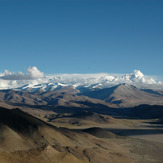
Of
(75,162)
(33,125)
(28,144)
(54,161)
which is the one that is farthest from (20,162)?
(33,125)

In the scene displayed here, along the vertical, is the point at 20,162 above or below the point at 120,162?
above

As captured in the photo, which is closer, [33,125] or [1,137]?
[1,137]

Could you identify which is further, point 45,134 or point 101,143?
point 101,143

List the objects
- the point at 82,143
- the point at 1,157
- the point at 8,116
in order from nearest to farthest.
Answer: the point at 1,157, the point at 82,143, the point at 8,116

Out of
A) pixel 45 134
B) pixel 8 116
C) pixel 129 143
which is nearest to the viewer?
pixel 45 134

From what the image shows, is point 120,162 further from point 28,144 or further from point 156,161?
point 28,144

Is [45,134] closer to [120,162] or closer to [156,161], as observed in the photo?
[120,162]

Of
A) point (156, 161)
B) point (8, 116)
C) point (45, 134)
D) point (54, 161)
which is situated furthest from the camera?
point (8, 116)

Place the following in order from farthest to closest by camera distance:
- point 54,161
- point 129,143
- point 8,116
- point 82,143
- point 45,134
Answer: point 129,143, point 8,116, point 82,143, point 45,134, point 54,161

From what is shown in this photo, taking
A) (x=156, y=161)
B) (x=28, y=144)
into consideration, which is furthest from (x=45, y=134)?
(x=156, y=161)

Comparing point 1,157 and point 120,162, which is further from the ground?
point 1,157
